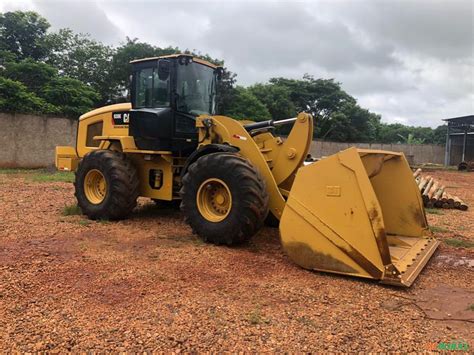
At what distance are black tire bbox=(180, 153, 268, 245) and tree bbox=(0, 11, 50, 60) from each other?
24.0 m

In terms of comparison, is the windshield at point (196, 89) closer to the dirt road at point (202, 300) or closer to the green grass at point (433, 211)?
the dirt road at point (202, 300)

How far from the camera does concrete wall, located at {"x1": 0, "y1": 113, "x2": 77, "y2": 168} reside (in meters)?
16.8

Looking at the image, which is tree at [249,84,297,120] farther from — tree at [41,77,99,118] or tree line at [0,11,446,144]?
tree at [41,77,99,118]

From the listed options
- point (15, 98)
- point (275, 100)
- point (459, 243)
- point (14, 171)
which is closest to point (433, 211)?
point (459, 243)

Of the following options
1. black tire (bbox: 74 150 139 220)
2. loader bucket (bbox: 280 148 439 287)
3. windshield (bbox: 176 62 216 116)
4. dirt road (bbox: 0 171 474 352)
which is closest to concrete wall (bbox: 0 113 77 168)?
black tire (bbox: 74 150 139 220)

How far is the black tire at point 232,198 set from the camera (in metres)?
5.30

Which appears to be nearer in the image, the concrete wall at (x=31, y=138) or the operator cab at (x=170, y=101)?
the operator cab at (x=170, y=101)

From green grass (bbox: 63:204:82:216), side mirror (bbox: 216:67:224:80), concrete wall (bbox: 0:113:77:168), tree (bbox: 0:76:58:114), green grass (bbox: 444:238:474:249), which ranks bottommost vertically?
green grass (bbox: 63:204:82:216)

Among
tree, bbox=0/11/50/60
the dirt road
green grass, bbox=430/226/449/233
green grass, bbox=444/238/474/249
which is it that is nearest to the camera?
the dirt road

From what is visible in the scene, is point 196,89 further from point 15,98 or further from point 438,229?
point 15,98

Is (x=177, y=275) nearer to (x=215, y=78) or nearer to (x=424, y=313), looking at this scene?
(x=424, y=313)

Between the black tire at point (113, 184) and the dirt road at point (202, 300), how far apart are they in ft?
3.58

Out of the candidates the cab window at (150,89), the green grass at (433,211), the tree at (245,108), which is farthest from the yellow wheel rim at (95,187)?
the tree at (245,108)

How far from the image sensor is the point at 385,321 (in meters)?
3.50
